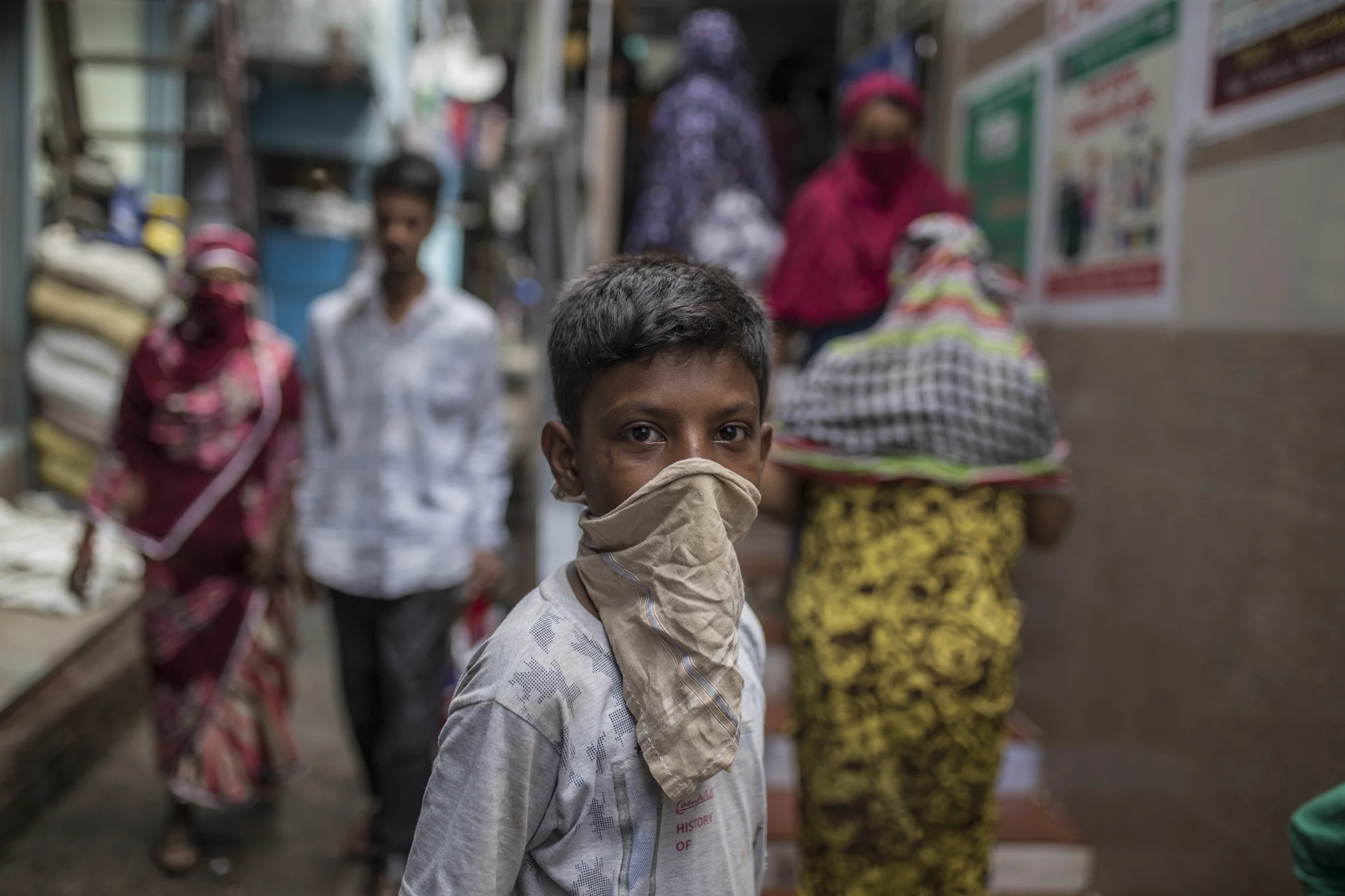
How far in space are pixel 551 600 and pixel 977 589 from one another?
114 centimetres

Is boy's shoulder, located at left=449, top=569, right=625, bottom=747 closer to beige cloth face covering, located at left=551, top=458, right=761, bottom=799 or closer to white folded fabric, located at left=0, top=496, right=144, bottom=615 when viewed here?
beige cloth face covering, located at left=551, top=458, right=761, bottom=799

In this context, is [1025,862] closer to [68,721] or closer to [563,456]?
[563,456]

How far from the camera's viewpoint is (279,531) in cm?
332

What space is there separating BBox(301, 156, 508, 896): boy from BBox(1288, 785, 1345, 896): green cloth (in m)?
2.05

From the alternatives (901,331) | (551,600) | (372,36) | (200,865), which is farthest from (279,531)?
(372,36)

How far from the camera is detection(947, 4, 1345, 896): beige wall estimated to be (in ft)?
7.54

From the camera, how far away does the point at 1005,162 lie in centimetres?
406

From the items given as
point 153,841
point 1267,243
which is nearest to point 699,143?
point 1267,243

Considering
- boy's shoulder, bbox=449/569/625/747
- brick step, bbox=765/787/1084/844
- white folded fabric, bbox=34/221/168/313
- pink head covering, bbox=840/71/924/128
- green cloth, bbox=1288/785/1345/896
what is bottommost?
brick step, bbox=765/787/1084/844

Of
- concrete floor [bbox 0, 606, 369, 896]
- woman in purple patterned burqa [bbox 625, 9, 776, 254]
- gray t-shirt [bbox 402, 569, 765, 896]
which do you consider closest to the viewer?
gray t-shirt [bbox 402, 569, 765, 896]

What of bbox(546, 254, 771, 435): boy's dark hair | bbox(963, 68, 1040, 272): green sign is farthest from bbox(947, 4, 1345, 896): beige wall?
bbox(546, 254, 771, 435): boy's dark hair

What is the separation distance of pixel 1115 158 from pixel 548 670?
273 cm

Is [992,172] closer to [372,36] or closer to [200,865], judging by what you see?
[200,865]

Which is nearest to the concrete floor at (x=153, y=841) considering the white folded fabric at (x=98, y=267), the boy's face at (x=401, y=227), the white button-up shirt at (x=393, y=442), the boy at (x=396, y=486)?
the boy at (x=396, y=486)
